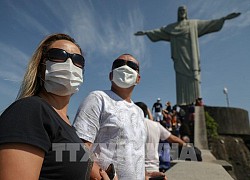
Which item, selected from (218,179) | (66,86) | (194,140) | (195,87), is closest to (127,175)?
(66,86)

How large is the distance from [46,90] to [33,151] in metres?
0.43

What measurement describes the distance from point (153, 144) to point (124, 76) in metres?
1.20

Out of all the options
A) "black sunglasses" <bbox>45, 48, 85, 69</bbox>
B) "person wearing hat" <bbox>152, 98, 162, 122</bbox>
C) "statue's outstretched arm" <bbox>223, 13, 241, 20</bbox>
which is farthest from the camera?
"statue's outstretched arm" <bbox>223, 13, 241, 20</bbox>

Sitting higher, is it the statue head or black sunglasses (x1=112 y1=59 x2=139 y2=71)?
the statue head

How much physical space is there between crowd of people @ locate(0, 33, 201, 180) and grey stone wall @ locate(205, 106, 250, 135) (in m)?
11.0

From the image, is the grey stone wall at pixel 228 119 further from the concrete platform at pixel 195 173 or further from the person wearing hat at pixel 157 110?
the concrete platform at pixel 195 173

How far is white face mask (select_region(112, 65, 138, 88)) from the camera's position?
2143 millimetres

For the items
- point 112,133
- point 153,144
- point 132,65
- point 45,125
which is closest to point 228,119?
point 153,144

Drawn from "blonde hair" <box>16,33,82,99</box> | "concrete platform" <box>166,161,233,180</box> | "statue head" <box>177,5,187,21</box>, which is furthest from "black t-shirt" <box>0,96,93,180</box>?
"statue head" <box>177,5,187,21</box>

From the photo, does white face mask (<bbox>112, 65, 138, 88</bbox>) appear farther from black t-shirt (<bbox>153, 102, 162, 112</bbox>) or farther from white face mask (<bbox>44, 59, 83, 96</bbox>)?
black t-shirt (<bbox>153, 102, 162, 112</bbox>)

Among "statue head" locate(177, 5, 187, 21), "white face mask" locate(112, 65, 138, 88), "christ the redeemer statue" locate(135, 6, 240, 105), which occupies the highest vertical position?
"statue head" locate(177, 5, 187, 21)

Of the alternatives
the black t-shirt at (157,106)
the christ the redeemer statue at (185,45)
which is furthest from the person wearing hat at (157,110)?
the christ the redeemer statue at (185,45)

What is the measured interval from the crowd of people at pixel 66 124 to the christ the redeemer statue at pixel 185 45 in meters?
13.9

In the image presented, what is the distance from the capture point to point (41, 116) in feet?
2.92
